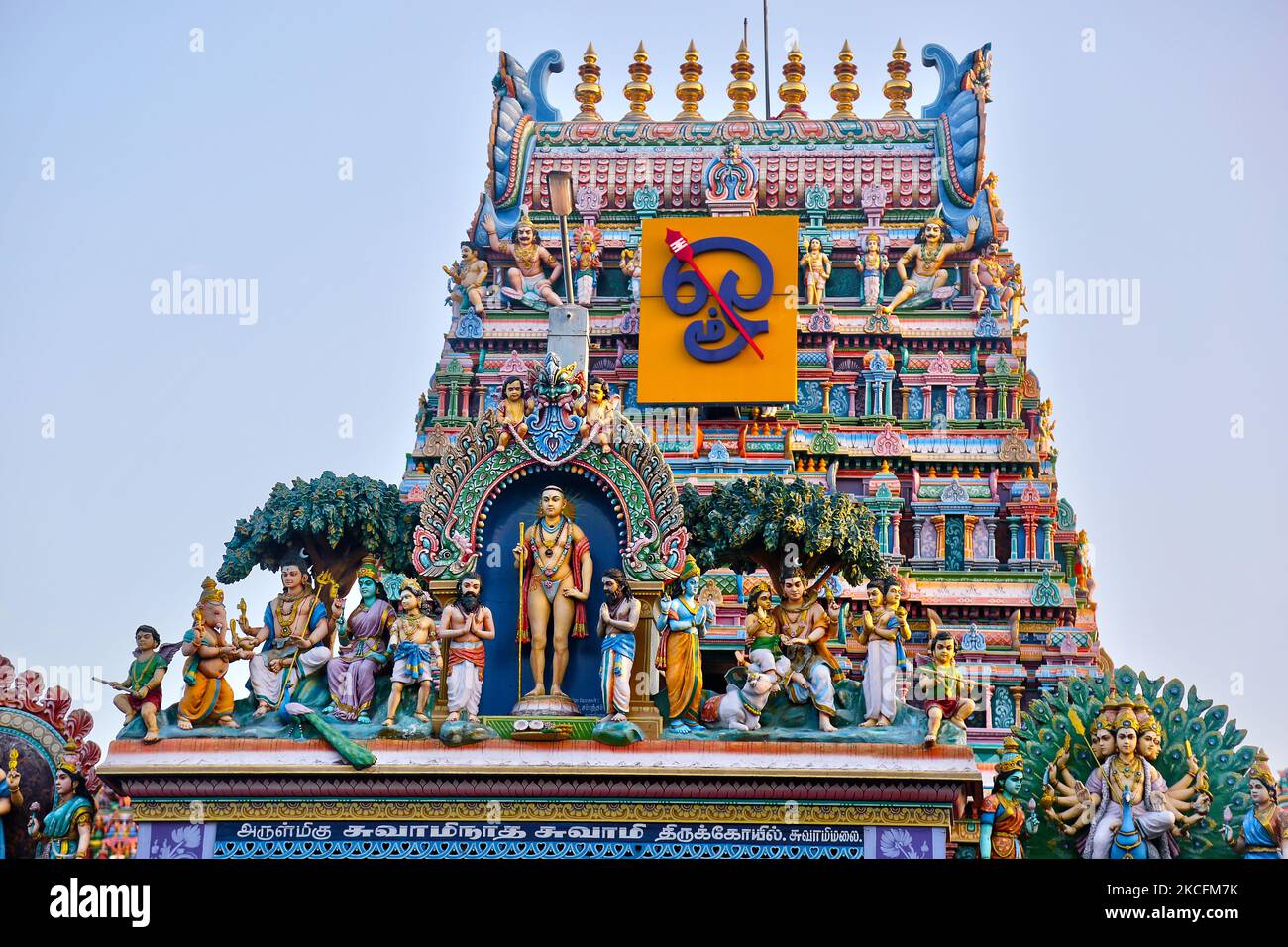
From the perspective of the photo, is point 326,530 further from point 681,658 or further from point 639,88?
point 639,88

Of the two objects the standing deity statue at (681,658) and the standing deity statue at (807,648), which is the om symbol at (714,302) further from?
the standing deity statue at (681,658)

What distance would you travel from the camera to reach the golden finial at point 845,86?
58.3 m

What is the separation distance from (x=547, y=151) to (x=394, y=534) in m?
18.1

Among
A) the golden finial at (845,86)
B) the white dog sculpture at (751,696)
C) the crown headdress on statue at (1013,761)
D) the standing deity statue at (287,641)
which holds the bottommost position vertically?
the crown headdress on statue at (1013,761)

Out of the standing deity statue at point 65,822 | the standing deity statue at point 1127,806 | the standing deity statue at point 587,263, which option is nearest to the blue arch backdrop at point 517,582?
the standing deity statue at point 65,822

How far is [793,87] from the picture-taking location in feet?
194

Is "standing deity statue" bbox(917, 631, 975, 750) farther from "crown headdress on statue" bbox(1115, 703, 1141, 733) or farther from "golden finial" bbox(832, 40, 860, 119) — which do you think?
"golden finial" bbox(832, 40, 860, 119)

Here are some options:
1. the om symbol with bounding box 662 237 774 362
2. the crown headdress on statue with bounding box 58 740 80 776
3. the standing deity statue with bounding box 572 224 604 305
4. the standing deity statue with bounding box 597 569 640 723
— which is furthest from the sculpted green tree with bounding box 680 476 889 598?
the standing deity statue with bounding box 572 224 604 305

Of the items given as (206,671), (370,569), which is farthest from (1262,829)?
(206,671)

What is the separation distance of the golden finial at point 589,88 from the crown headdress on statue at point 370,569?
19.9 metres
